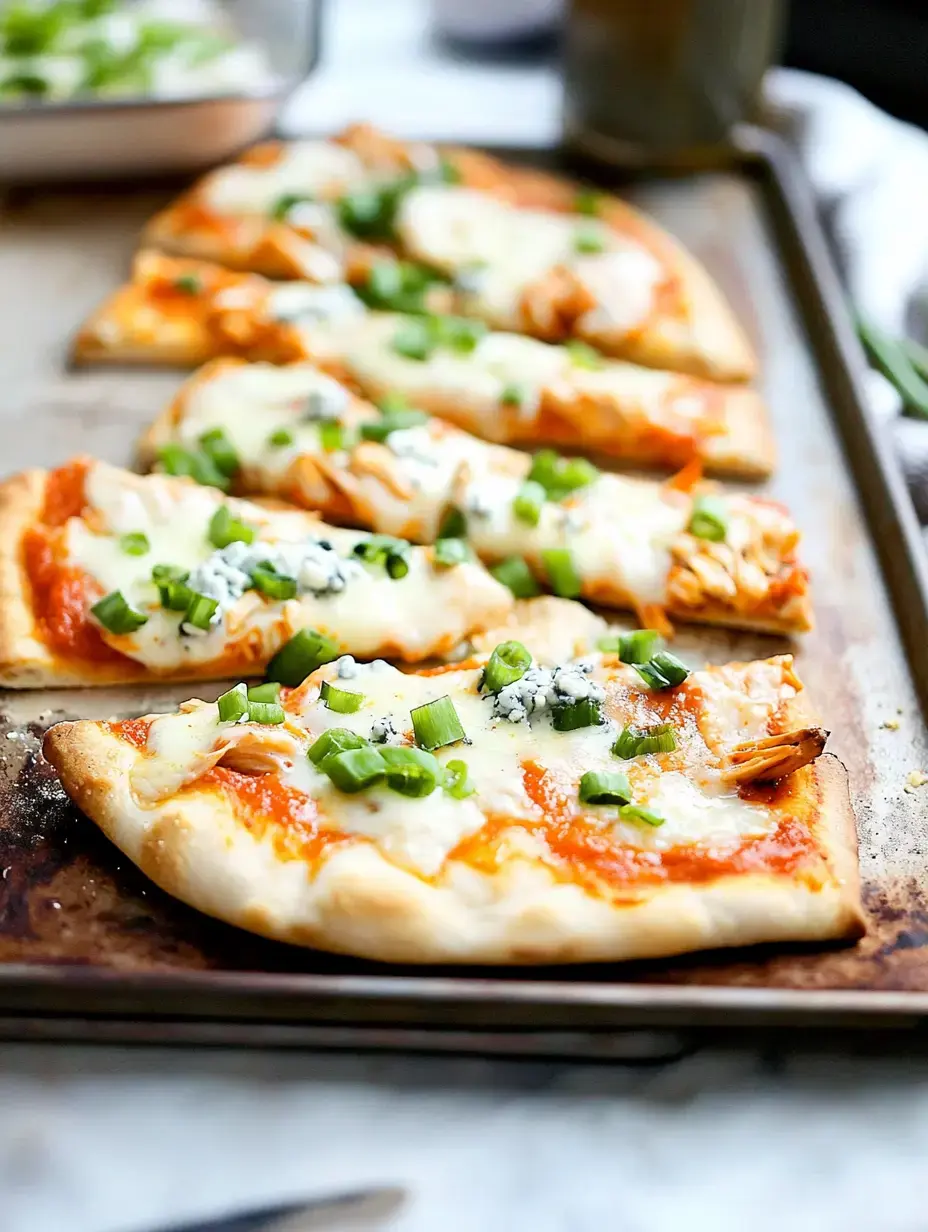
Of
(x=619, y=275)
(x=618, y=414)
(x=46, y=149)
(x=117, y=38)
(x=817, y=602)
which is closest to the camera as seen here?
(x=817, y=602)

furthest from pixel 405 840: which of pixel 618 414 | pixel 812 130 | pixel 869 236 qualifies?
pixel 812 130

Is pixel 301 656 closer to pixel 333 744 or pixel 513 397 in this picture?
pixel 333 744

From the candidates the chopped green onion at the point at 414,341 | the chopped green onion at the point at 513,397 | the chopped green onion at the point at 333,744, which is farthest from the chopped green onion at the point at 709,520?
the chopped green onion at the point at 333,744

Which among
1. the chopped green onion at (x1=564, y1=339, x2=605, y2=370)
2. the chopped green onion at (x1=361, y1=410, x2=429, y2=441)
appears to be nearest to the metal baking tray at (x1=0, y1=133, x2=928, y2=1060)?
the chopped green onion at (x1=564, y1=339, x2=605, y2=370)

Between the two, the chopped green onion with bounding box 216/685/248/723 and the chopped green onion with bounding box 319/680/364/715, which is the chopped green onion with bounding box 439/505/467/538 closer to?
the chopped green onion with bounding box 319/680/364/715

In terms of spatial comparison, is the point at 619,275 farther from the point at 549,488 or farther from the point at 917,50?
the point at 917,50

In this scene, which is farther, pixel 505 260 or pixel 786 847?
pixel 505 260

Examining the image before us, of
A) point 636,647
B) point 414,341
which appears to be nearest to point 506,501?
point 636,647
